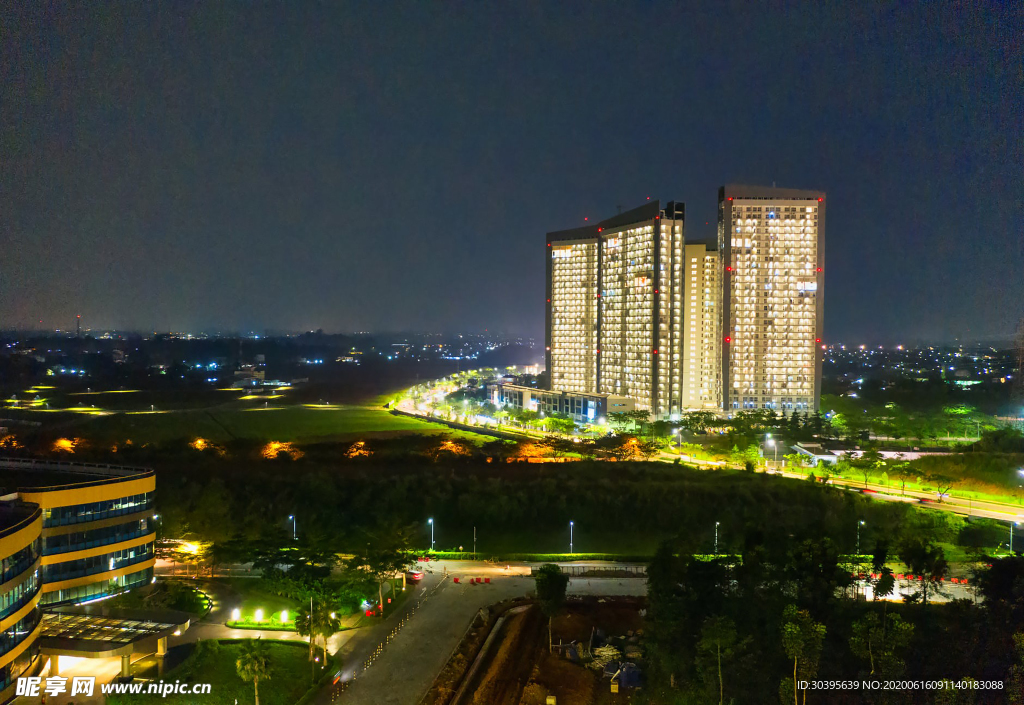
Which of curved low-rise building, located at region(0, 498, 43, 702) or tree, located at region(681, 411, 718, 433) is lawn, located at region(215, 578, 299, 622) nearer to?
curved low-rise building, located at region(0, 498, 43, 702)

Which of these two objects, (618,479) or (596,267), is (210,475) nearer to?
(618,479)

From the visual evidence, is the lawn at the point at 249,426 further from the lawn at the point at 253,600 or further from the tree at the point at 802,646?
the tree at the point at 802,646

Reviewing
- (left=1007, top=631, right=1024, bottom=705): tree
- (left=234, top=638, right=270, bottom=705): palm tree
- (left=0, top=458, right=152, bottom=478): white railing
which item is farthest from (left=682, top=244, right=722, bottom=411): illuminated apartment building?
(left=234, top=638, right=270, bottom=705): palm tree

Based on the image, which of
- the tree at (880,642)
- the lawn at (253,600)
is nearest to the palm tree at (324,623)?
the lawn at (253,600)

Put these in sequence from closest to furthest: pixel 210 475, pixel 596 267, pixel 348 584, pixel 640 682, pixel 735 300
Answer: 1. pixel 640 682
2. pixel 348 584
3. pixel 210 475
4. pixel 735 300
5. pixel 596 267

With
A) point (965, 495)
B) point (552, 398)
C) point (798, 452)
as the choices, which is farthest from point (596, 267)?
point (965, 495)

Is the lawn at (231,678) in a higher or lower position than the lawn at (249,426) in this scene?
lower

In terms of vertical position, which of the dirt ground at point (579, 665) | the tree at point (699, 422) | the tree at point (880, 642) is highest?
the tree at point (699, 422)
